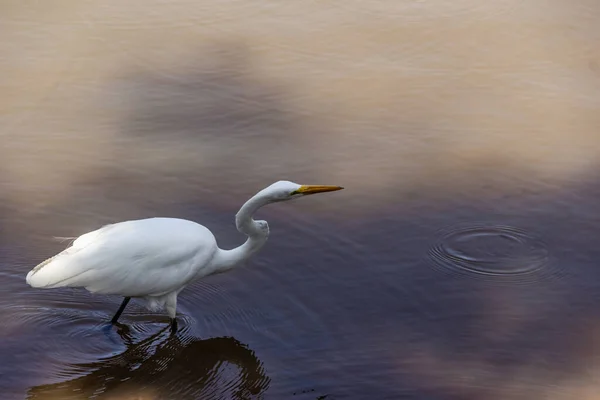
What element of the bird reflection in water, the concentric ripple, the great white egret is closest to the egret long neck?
the great white egret

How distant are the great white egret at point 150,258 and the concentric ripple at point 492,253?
1057 millimetres

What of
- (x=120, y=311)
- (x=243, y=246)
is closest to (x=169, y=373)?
(x=120, y=311)

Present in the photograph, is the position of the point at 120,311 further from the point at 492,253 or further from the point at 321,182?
the point at 492,253

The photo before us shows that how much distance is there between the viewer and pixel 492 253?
5.62 m

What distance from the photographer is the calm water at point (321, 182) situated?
478cm

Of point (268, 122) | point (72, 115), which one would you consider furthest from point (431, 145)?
point (72, 115)

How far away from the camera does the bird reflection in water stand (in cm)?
457

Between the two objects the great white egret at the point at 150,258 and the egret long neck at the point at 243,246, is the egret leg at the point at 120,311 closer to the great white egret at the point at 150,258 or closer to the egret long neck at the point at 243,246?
the great white egret at the point at 150,258

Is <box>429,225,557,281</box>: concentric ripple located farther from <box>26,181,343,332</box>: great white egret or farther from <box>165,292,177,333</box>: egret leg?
<box>165,292,177,333</box>: egret leg

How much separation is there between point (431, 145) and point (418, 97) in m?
0.66

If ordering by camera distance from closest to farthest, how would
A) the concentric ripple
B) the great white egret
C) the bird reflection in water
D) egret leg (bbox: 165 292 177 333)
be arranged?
the bird reflection in water, the great white egret, egret leg (bbox: 165 292 177 333), the concentric ripple

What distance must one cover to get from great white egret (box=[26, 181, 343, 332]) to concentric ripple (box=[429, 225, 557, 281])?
1.06 metres

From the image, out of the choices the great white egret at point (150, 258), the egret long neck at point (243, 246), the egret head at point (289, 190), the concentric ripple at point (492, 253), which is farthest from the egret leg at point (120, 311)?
the concentric ripple at point (492, 253)

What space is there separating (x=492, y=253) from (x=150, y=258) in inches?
77.8
